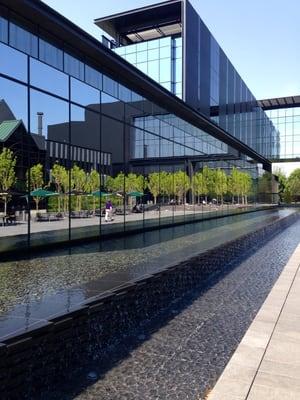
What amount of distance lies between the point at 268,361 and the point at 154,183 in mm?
17014

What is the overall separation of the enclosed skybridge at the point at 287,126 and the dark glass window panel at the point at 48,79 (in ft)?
241

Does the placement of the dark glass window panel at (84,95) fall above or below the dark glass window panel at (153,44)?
below

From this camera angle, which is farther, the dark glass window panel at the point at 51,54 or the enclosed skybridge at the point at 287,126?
the enclosed skybridge at the point at 287,126

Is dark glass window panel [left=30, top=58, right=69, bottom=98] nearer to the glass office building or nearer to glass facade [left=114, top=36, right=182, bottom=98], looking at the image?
the glass office building

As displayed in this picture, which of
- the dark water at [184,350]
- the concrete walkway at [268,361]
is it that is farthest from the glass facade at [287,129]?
the concrete walkway at [268,361]

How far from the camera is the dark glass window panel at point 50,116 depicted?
1222 cm

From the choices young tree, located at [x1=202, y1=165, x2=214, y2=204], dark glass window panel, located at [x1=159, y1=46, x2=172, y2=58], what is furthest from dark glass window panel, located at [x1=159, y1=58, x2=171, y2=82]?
young tree, located at [x1=202, y1=165, x2=214, y2=204]

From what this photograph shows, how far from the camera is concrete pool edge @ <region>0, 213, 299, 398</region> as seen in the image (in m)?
4.44

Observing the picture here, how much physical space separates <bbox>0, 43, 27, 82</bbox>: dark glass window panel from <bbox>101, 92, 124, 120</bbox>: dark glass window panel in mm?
4573

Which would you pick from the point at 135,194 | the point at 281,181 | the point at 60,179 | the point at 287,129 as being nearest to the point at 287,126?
the point at 287,129

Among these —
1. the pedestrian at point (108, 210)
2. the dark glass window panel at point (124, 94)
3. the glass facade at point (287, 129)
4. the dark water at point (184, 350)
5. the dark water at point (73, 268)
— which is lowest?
the dark water at point (184, 350)

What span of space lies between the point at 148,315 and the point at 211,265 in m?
3.97

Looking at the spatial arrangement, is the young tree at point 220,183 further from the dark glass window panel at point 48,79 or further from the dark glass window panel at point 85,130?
the dark glass window panel at point 48,79

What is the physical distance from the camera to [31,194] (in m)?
12.1
